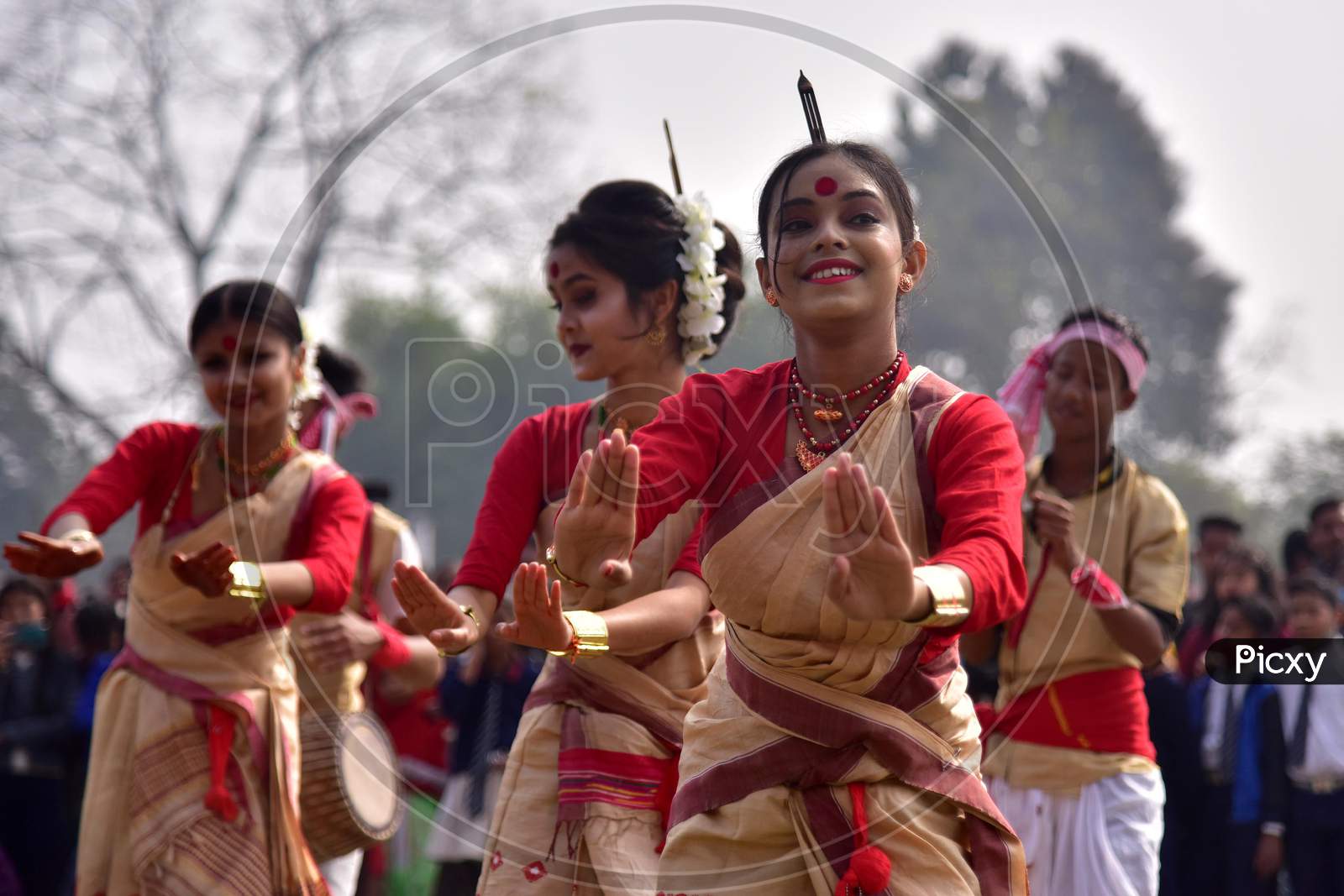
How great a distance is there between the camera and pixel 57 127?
1409 centimetres

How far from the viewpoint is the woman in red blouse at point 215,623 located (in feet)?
14.7

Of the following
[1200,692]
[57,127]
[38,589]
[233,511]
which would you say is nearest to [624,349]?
[233,511]

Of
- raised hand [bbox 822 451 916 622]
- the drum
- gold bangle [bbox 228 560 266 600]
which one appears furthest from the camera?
the drum

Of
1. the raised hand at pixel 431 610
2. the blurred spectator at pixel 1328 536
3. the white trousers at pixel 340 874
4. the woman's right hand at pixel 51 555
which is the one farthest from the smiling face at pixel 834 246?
the blurred spectator at pixel 1328 536

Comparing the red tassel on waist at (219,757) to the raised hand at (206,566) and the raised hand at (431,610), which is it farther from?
the raised hand at (431,610)

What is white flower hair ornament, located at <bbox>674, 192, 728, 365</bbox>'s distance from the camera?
429 centimetres

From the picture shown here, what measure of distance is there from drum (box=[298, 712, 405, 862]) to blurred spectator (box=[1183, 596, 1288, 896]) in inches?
155

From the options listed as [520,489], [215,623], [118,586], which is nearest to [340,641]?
[215,623]

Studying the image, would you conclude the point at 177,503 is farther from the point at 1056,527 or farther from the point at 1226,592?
the point at 1226,592

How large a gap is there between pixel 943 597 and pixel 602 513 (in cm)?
64

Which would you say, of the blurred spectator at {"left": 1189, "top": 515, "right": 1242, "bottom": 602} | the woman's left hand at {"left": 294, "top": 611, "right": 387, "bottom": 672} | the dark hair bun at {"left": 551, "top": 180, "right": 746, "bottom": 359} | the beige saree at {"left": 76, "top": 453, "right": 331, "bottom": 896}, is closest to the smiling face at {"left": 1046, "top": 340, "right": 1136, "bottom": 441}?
the dark hair bun at {"left": 551, "top": 180, "right": 746, "bottom": 359}

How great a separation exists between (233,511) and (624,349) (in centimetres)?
140

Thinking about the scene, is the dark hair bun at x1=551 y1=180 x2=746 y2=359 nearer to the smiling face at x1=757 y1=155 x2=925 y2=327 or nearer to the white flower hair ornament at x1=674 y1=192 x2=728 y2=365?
the white flower hair ornament at x1=674 y1=192 x2=728 y2=365

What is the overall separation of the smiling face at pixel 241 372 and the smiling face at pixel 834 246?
7.50 ft
